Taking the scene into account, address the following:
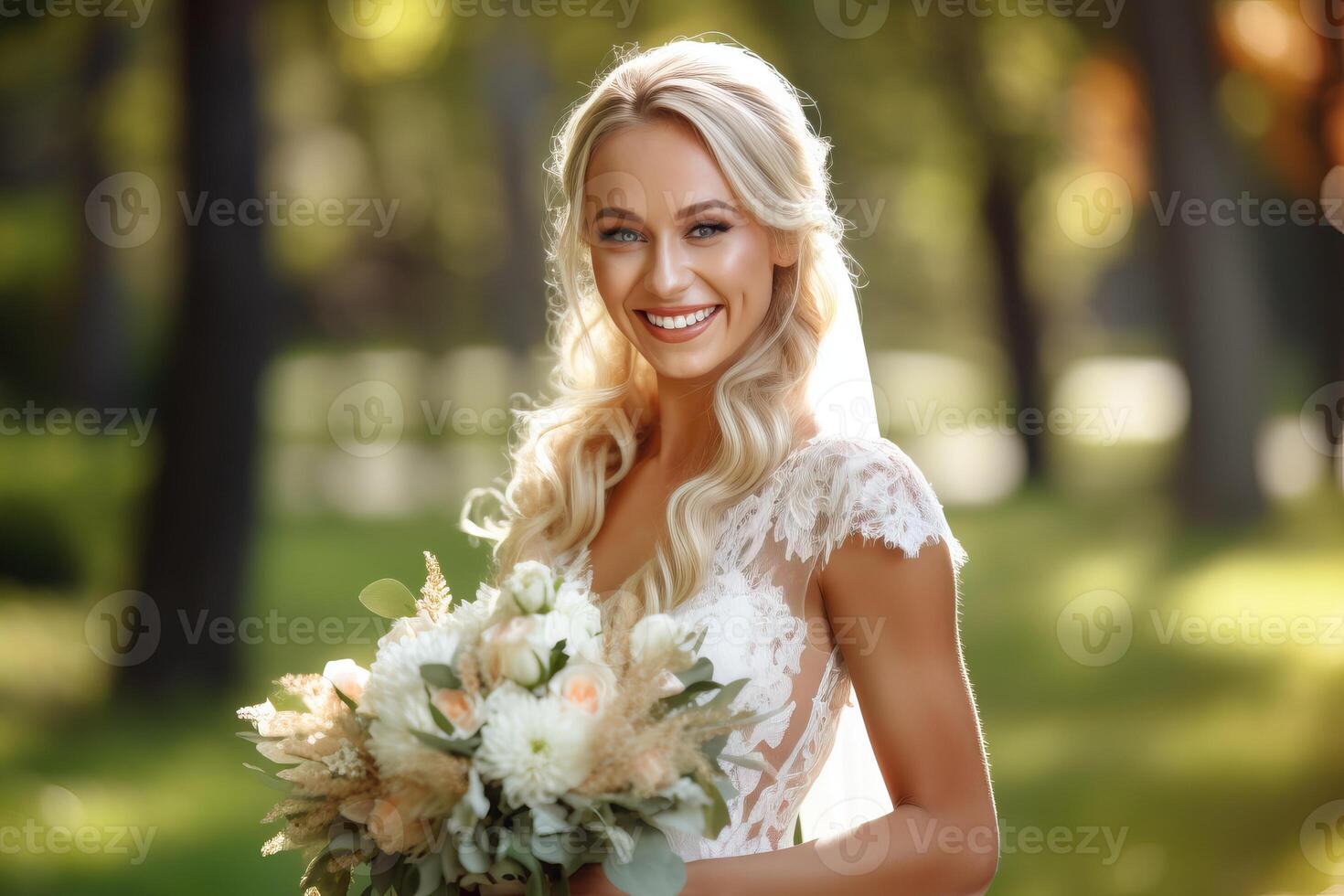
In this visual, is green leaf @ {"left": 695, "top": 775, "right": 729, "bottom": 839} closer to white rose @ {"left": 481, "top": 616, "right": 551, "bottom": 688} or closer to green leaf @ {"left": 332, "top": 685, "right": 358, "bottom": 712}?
white rose @ {"left": 481, "top": 616, "right": 551, "bottom": 688}

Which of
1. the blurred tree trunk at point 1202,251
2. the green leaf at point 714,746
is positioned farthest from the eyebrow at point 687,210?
the blurred tree trunk at point 1202,251

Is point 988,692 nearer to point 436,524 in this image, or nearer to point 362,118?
point 436,524

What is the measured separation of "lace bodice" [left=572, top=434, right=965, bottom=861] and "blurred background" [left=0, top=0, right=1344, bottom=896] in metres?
4.29

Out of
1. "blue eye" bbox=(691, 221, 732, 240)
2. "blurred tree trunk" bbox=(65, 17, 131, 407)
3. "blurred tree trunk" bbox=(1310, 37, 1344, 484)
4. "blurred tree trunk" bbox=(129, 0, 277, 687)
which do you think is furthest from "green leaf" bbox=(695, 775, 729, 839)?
"blurred tree trunk" bbox=(65, 17, 131, 407)

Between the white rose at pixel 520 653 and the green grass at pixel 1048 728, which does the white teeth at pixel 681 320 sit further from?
the green grass at pixel 1048 728

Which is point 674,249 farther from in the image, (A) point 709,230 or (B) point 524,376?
(B) point 524,376

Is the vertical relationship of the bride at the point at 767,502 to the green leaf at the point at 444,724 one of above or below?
above

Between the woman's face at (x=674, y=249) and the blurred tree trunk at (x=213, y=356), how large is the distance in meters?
5.42

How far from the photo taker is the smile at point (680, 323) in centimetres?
280

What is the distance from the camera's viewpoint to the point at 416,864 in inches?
82.7

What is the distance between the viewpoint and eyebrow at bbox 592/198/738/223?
2.73 metres

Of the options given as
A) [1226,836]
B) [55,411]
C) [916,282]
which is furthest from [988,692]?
[916,282]

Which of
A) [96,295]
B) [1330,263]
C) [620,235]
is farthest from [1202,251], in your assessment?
[96,295]

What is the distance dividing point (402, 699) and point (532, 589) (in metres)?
0.27
